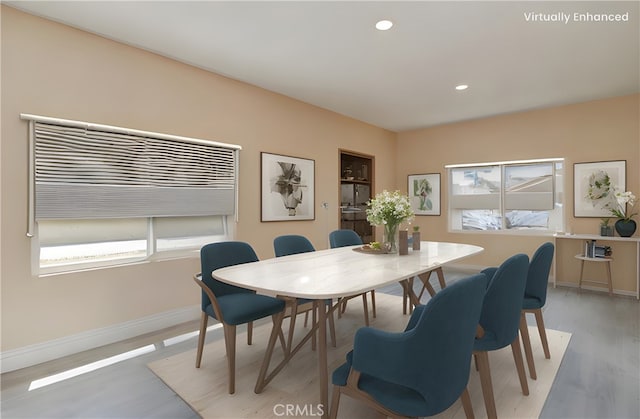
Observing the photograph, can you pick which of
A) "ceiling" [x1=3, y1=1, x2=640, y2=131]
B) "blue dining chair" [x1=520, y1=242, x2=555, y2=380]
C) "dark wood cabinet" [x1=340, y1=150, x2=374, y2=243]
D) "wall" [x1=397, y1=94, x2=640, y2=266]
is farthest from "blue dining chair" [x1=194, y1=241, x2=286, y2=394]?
"wall" [x1=397, y1=94, x2=640, y2=266]

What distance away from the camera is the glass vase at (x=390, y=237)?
2914 mm

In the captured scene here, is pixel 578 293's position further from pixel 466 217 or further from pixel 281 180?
pixel 281 180

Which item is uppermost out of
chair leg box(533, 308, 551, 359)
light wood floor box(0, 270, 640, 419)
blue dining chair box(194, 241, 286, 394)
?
blue dining chair box(194, 241, 286, 394)

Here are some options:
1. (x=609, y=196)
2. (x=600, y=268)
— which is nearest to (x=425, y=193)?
(x=609, y=196)

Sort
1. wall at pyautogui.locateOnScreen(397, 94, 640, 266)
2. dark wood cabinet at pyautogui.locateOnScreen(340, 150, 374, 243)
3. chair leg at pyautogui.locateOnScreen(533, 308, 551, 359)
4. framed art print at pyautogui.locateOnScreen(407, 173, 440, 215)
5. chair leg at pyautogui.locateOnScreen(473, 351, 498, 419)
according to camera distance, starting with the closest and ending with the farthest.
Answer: chair leg at pyautogui.locateOnScreen(473, 351, 498, 419) < chair leg at pyautogui.locateOnScreen(533, 308, 551, 359) < wall at pyautogui.locateOnScreen(397, 94, 640, 266) < dark wood cabinet at pyautogui.locateOnScreen(340, 150, 374, 243) < framed art print at pyautogui.locateOnScreen(407, 173, 440, 215)

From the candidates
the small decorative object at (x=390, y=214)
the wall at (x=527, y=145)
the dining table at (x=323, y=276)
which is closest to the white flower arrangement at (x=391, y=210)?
the small decorative object at (x=390, y=214)

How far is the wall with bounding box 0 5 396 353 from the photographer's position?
247cm

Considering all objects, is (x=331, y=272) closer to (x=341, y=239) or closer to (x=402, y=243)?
(x=402, y=243)

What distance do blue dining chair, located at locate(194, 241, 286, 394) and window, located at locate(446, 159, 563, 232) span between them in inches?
181

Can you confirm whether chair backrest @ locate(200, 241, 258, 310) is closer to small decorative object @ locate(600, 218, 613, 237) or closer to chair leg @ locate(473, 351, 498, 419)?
chair leg @ locate(473, 351, 498, 419)

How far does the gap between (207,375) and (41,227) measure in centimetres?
182

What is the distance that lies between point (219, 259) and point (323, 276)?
1.00 m

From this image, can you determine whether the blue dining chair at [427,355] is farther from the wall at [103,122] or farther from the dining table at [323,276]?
the wall at [103,122]

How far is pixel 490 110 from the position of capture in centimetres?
514
